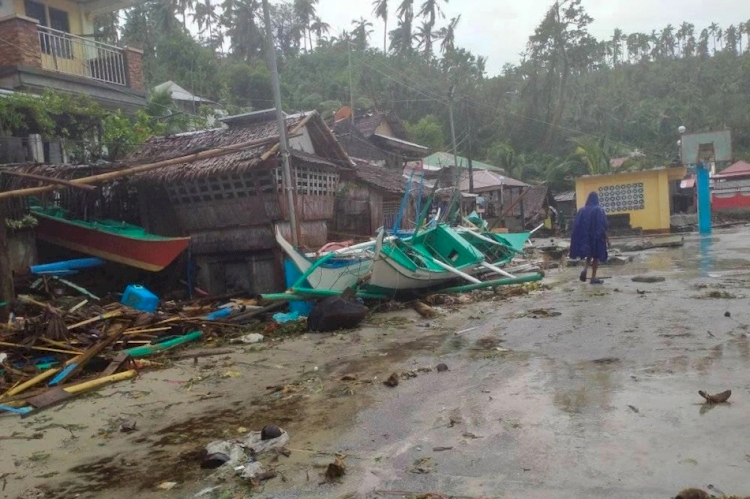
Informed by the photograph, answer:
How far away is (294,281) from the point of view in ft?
38.9

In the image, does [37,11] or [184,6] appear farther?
[184,6]

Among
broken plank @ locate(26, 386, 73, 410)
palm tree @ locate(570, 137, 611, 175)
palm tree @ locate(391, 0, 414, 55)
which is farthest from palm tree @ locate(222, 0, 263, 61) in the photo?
broken plank @ locate(26, 386, 73, 410)

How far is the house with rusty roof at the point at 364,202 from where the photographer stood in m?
17.4

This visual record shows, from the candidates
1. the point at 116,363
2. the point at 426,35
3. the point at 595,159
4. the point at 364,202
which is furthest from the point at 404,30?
the point at 116,363

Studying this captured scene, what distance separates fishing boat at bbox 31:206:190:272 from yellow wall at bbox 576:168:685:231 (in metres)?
20.3

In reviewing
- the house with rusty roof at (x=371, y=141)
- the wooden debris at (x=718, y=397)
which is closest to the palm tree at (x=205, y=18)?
the house with rusty roof at (x=371, y=141)

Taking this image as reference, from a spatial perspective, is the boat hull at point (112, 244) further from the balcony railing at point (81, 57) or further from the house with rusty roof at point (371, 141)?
the house with rusty roof at point (371, 141)

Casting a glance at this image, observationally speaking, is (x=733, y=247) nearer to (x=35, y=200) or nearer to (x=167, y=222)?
(x=167, y=222)

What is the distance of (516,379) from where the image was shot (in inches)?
231

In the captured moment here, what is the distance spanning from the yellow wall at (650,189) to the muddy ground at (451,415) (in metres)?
18.6

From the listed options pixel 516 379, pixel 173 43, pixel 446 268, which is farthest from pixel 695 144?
pixel 173 43

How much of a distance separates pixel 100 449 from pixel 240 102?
35437mm

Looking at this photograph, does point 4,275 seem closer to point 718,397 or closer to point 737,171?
point 718,397

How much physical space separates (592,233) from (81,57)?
13.5 m
